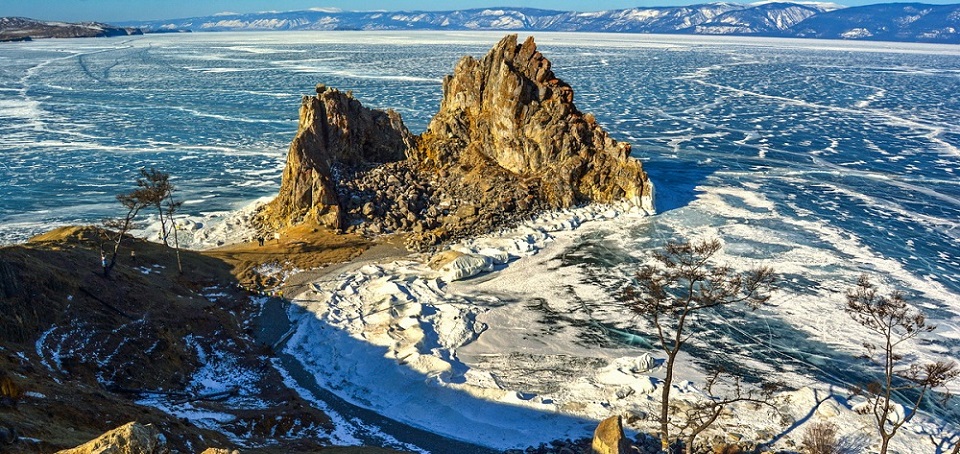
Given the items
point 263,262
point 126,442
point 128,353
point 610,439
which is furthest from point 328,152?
point 126,442

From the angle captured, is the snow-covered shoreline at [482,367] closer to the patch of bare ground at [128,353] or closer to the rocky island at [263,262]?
the rocky island at [263,262]

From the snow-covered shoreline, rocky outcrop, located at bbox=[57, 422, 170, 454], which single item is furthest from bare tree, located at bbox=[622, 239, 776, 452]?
rocky outcrop, located at bbox=[57, 422, 170, 454]

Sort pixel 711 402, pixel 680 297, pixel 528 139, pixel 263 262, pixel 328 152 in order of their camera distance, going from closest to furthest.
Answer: pixel 711 402, pixel 680 297, pixel 263 262, pixel 328 152, pixel 528 139

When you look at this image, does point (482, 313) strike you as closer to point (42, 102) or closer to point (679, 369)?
point (679, 369)

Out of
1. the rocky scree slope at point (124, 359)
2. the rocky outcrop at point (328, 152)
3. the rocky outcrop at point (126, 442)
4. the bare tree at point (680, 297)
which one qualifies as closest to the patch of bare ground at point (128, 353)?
the rocky scree slope at point (124, 359)

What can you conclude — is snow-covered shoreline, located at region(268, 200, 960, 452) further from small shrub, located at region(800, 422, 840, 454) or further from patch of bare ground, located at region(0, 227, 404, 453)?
patch of bare ground, located at region(0, 227, 404, 453)

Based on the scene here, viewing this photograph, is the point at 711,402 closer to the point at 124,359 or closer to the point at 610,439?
the point at 610,439
